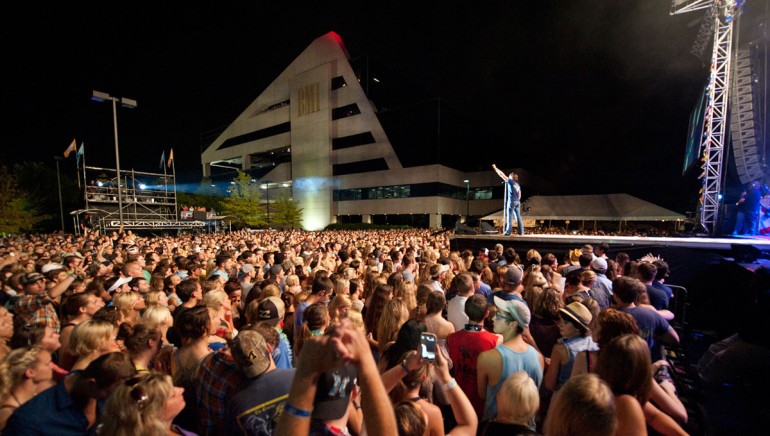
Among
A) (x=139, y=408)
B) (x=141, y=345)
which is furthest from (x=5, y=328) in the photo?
(x=139, y=408)

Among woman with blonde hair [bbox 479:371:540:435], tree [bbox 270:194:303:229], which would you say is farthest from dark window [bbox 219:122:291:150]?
woman with blonde hair [bbox 479:371:540:435]

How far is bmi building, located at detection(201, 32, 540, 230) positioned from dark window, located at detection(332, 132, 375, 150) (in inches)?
5.4

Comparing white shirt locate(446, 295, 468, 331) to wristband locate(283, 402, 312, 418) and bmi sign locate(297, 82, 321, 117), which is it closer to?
wristband locate(283, 402, 312, 418)

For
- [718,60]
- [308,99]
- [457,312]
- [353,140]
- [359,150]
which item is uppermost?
[308,99]

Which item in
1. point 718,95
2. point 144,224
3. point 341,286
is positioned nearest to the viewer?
point 341,286

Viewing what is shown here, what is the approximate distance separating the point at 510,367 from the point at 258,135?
56054 millimetres

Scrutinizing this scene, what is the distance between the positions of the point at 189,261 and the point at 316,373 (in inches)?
305

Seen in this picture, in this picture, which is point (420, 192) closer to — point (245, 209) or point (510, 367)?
point (245, 209)

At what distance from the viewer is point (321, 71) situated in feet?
145

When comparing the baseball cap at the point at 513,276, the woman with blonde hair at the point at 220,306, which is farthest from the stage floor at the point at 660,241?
the woman with blonde hair at the point at 220,306

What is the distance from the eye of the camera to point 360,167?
43156mm

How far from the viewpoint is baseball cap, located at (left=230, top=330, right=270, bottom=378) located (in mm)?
1766

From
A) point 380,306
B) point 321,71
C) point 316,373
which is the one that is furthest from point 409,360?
point 321,71

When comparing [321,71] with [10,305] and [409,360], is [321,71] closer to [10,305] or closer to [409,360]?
[10,305]
